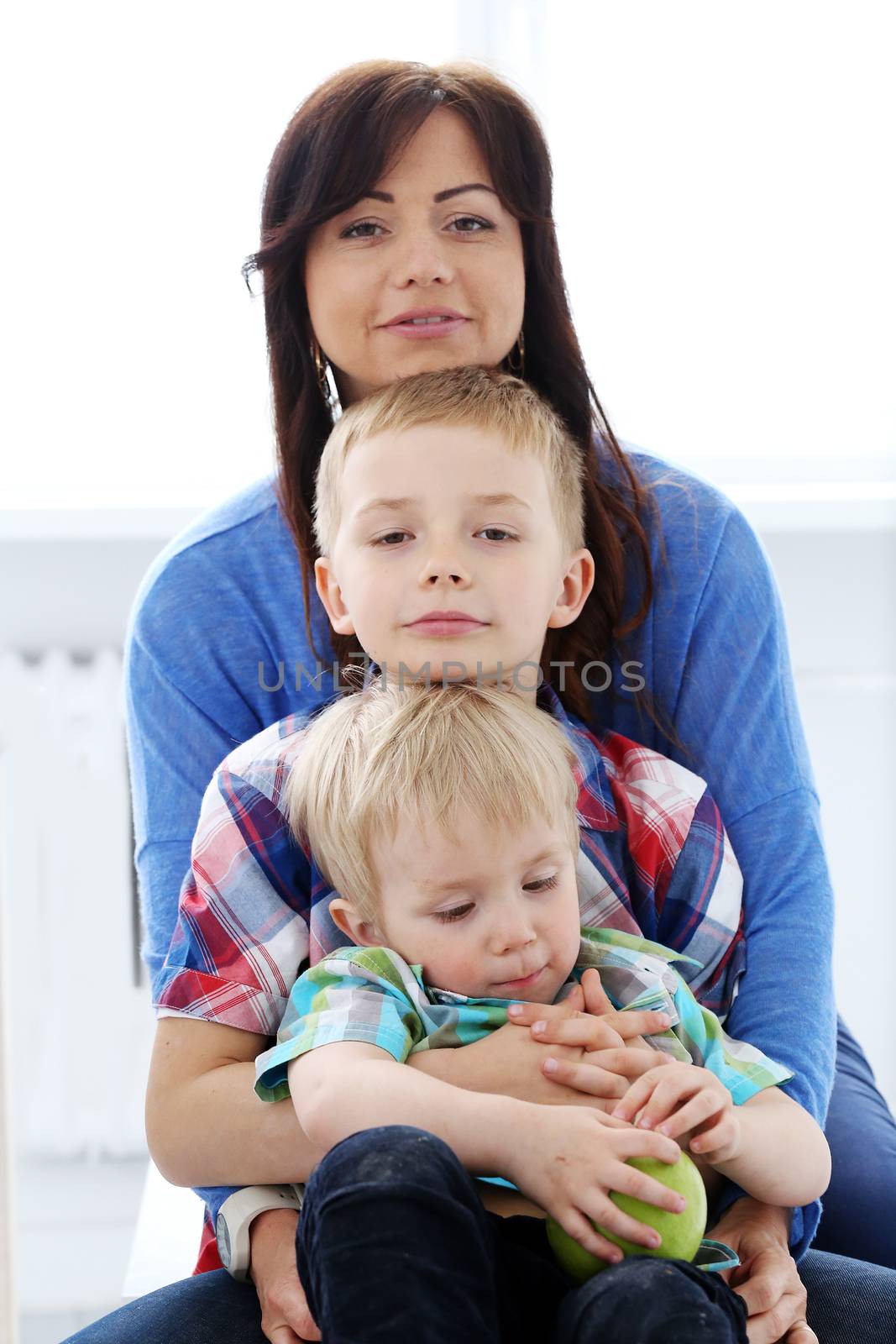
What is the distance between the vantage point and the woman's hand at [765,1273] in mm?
1024

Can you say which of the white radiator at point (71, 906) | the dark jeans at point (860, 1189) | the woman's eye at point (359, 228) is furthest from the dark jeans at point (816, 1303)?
the white radiator at point (71, 906)

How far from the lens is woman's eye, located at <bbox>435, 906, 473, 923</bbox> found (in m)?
1.05

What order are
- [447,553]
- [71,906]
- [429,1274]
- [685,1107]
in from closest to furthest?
[429,1274] < [685,1107] < [447,553] < [71,906]

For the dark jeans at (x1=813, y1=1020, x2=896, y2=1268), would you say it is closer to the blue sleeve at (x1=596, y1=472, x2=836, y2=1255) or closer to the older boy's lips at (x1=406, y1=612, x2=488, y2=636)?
the blue sleeve at (x1=596, y1=472, x2=836, y2=1255)

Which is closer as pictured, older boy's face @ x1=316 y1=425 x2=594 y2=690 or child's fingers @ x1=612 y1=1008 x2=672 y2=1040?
child's fingers @ x1=612 y1=1008 x2=672 y2=1040

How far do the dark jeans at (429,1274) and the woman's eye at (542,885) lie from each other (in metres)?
0.23

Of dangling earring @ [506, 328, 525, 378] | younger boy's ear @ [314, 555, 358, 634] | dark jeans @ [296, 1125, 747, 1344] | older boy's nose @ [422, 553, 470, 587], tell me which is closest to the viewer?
dark jeans @ [296, 1125, 747, 1344]

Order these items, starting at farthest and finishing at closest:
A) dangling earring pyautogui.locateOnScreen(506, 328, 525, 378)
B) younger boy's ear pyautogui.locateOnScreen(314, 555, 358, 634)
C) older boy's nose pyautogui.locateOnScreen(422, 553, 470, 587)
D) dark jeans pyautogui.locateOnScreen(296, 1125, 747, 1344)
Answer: dangling earring pyautogui.locateOnScreen(506, 328, 525, 378)
younger boy's ear pyautogui.locateOnScreen(314, 555, 358, 634)
older boy's nose pyautogui.locateOnScreen(422, 553, 470, 587)
dark jeans pyautogui.locateOnScreen(296, 1125, 747, 1344)

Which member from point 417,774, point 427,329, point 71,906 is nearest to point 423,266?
point 427,329

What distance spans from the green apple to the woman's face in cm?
75

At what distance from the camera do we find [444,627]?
1158 mm

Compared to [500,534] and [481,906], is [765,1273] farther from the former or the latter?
[500,534]

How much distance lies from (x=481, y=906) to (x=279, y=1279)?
31cm

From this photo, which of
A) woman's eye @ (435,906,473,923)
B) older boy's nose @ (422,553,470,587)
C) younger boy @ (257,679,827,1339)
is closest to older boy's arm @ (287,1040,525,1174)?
younger boy @ (257,679,827,1339)
